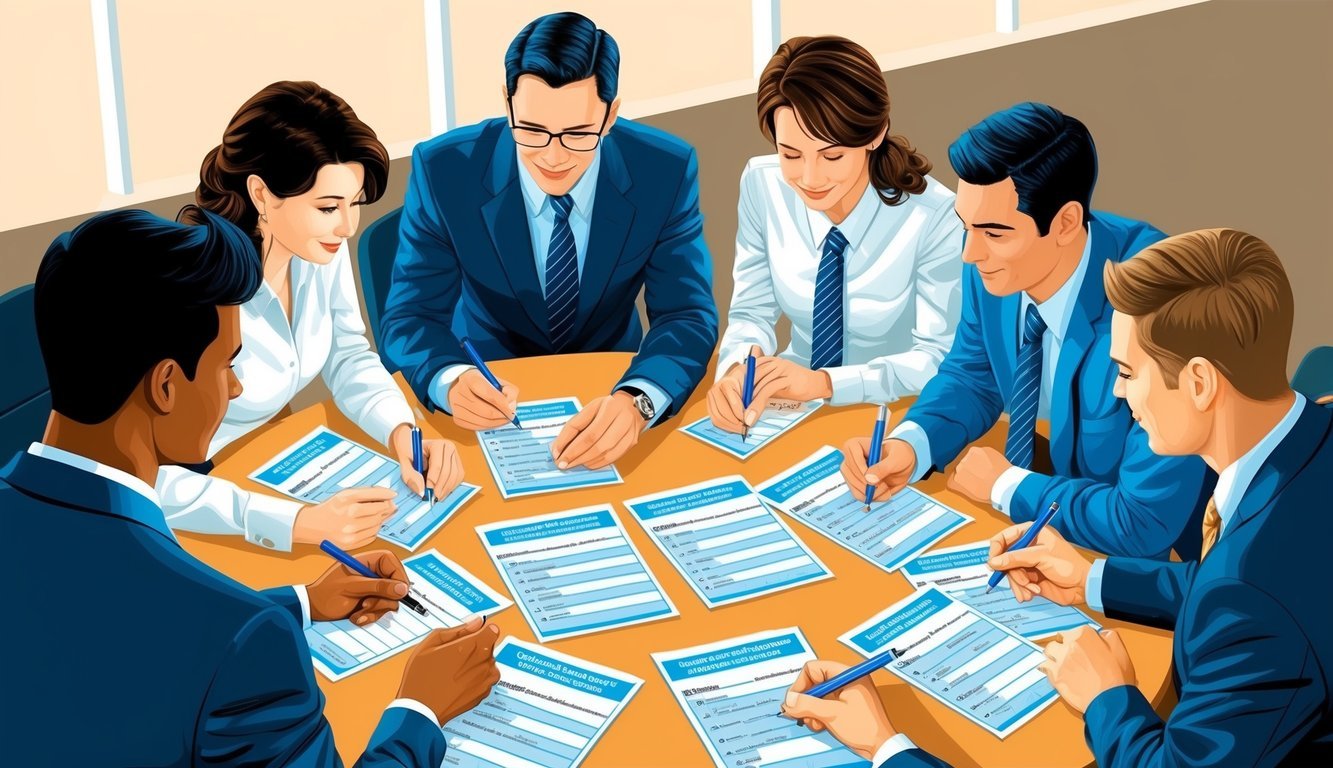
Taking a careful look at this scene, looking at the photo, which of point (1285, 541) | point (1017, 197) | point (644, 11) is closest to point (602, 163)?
point (1017, 197)

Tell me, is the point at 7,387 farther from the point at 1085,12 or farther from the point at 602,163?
the point at 1085,12

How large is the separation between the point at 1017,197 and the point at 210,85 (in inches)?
180

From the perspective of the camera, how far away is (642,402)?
2990 mm

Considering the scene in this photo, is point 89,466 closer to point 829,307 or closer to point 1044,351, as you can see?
point 1044,351

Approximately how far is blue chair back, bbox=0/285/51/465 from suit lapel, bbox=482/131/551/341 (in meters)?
1.03

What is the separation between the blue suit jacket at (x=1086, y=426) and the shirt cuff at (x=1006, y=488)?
0.05 feet

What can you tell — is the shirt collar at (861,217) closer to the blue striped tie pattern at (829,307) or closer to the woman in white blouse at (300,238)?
the blue striped tie pattern at (829,307)

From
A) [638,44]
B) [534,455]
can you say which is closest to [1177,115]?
[638,44]

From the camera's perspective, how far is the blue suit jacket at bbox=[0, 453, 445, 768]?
169 centimetres

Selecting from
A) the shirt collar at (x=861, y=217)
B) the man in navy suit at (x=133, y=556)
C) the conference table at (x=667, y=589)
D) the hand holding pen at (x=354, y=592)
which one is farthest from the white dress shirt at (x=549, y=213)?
the man in navy suit at (x=133, y=556)

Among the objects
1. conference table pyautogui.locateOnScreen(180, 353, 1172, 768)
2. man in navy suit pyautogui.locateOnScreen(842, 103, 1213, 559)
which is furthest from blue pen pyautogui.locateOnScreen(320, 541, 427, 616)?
man in navy suit pyautogui.locateOnScreen(842, 103, 1213, 559)

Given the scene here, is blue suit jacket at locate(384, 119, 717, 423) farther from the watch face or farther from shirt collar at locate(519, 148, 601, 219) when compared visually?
the watch face

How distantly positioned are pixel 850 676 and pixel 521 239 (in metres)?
1.69

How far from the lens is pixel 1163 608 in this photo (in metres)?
Answer: 2.31
